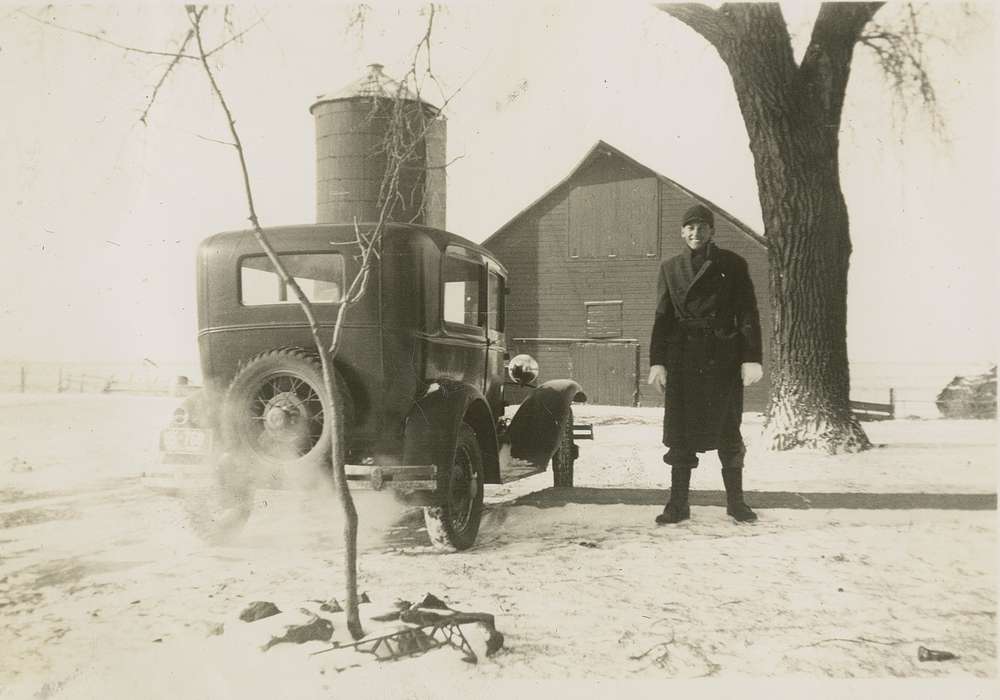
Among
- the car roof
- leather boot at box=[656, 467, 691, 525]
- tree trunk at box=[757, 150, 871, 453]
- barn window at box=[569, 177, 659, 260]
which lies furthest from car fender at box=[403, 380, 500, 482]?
barn window at box=[569, 177, 659, 260]

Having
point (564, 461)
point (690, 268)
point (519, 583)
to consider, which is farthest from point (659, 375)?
point (564, 461)

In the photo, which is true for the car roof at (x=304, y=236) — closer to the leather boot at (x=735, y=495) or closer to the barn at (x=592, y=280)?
the leather boot at (x=735, y=495)

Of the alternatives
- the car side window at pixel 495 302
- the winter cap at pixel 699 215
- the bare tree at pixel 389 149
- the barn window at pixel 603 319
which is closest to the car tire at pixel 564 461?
the car side window at pixel 495 302

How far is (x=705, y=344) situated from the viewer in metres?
3.43

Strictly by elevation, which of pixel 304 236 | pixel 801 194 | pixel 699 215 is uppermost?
pixel 801 194

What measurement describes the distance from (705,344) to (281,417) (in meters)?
1.96

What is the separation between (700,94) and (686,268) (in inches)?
37.9

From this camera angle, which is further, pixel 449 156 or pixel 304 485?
pixel 449 156

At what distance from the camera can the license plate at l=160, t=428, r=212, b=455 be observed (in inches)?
127

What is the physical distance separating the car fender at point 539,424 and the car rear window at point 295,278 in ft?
4.66

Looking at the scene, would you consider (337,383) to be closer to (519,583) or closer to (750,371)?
(519,583)

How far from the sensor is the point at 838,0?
3406 millimetres

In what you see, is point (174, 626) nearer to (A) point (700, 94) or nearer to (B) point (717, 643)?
(B) point (717, 643)

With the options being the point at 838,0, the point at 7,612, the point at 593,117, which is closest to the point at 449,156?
the point at 593,117
